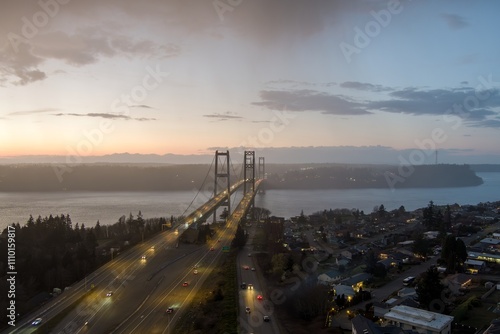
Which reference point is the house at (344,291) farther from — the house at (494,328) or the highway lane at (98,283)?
the highway lane at (98,283)

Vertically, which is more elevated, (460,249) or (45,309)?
(460,249)

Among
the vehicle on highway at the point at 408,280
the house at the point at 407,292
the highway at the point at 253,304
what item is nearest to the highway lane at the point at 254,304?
the highway at the point at 253,304

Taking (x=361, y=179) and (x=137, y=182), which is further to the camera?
(x=361, y=179)

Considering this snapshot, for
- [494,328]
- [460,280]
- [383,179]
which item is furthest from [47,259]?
[383,179]

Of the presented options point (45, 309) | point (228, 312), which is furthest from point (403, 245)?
point (45, 309)

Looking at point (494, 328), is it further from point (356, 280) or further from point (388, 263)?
point (388, 263)

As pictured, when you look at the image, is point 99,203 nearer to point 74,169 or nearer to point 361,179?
point 74,169
